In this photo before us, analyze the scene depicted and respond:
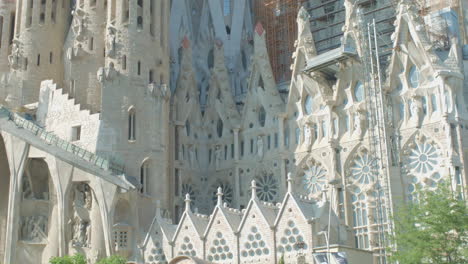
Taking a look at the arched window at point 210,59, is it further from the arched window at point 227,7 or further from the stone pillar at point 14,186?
the stone pillar at point 14,186

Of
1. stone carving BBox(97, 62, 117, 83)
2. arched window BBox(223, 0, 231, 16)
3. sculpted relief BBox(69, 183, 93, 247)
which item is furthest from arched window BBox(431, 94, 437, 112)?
arched window BBox(223, 0, 231, 16)

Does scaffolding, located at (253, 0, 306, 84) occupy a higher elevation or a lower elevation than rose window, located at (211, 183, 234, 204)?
higher

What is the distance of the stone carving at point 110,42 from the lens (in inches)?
1619

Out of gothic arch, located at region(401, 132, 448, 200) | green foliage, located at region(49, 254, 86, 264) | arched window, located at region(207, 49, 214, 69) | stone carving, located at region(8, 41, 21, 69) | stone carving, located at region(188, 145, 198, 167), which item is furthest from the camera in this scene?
arched window, located at region(207, 49, 214, 69)

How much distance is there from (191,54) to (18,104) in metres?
11.0

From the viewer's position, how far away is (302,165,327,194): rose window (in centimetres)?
3991

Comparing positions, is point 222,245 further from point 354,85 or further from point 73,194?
point 354,85

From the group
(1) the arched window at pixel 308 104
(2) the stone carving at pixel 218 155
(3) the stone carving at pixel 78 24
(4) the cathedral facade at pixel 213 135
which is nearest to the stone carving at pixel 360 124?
(4) the cathedral facade at pixel 213 135

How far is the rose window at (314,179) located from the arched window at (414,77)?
6559mm

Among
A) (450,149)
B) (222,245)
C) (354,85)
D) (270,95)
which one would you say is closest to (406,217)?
(450,149)

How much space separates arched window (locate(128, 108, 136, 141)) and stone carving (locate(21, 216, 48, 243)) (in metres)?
6.47

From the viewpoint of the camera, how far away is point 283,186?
1613 inches

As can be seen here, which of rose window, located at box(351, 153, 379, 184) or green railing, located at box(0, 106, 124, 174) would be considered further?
rose window, located at box(351, 153, 379, 184)

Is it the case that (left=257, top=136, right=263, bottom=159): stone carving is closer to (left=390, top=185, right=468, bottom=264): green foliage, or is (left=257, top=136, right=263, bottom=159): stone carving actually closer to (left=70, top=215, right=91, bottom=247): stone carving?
(left=70, top=215, right=91, bottom=247): stone carving
